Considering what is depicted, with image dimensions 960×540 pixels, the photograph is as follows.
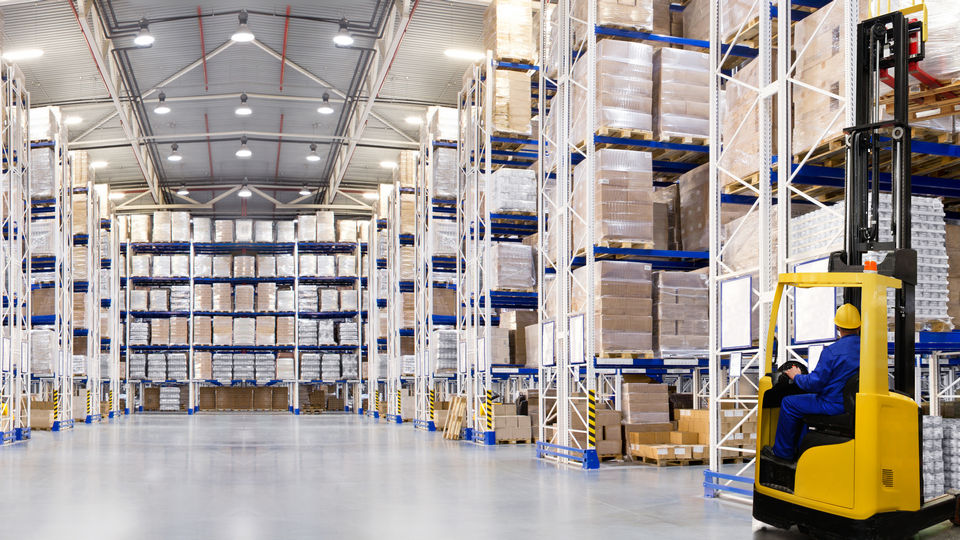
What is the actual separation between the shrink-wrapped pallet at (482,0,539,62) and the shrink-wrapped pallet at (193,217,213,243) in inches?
711

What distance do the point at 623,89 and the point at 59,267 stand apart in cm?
1185

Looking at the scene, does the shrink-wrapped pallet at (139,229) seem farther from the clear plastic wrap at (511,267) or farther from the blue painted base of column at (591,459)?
the blue painted base of column at (591,459)

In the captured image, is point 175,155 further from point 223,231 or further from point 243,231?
point 243,231

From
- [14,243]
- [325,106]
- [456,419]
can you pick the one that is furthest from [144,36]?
[456,419]

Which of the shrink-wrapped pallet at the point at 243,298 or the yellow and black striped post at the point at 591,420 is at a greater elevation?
the shrink-wrapped pallet at the point at 243,298

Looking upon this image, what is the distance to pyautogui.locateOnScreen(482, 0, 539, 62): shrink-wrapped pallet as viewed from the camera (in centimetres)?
1428

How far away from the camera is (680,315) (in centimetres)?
1088

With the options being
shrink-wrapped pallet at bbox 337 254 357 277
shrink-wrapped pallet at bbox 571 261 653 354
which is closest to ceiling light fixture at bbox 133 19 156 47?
shrink-wrapped pallet at bbox 571 261 653 354

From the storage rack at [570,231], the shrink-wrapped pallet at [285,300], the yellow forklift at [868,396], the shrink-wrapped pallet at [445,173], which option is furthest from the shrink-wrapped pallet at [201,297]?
the yellow forklift at [868,396]

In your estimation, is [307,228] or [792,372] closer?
[792,372]

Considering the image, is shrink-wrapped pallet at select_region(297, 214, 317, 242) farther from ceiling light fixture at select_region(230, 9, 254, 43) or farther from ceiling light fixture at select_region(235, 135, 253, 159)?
ceiling light fixture at select_region(230, 9, 254, 43)

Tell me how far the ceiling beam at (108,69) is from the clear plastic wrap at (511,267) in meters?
8.36

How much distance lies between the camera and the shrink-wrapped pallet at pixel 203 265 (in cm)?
2992

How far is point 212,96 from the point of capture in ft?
75.5
